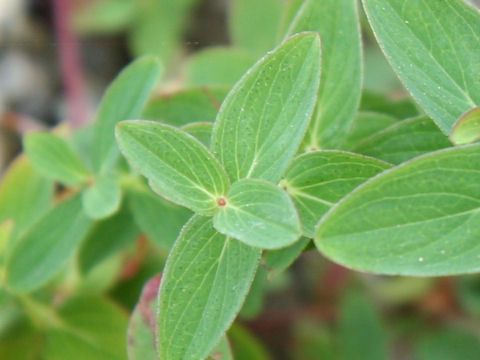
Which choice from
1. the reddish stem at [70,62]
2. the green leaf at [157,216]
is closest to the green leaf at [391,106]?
the green leaf at [157,216]

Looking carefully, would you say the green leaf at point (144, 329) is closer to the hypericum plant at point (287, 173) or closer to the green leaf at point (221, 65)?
the hypericum plant at point (287, 173)

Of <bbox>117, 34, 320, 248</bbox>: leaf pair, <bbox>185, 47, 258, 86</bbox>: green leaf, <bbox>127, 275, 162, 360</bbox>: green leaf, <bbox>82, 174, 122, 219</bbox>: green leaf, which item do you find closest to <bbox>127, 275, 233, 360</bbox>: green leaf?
<bbox>127, 275, 162, 360</bbox>: green leaf

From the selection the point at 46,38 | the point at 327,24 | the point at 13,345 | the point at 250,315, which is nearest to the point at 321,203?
the point at 327,24

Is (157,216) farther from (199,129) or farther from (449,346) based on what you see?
(449,346)

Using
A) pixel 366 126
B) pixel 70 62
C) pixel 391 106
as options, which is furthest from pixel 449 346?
pixel 70 62

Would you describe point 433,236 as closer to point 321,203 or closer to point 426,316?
point 321,203

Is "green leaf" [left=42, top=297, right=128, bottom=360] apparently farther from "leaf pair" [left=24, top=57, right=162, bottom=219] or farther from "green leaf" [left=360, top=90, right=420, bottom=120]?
"green leaf" [left=360, top=90, right=420, bottom=120]

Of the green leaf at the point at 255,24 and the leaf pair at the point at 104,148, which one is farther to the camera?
the green leaf at the point at 255,24
